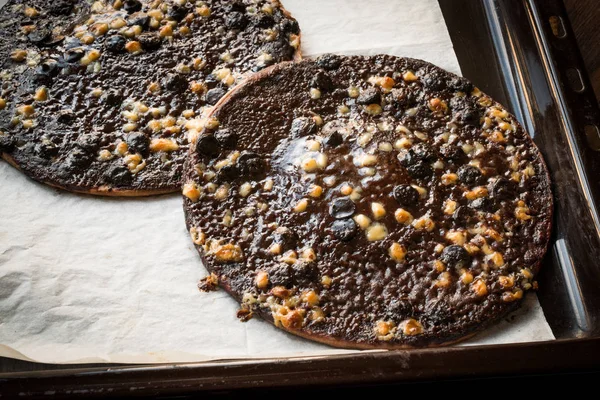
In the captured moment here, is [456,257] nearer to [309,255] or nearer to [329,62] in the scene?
[309,255]

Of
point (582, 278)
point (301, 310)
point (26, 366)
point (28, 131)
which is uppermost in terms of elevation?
point (28, 131)

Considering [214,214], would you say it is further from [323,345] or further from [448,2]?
[448,2]

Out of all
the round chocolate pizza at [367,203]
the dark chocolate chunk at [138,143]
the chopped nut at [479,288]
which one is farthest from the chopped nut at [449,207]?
the dark chocolate chunk at [138,143]

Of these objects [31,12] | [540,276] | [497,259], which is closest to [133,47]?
[31,12]

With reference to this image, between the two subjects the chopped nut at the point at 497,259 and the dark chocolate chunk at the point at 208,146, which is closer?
the chopped nut at the point at 497,259

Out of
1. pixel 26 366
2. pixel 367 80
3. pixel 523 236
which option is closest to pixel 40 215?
pixel 26 366

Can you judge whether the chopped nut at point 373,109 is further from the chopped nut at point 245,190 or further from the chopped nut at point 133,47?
the chopped nut at point 133,47

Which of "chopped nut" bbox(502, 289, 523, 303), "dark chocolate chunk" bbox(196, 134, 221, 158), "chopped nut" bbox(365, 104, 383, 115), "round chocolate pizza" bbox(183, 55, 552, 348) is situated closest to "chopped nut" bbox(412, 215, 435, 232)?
"round chocolate pizza" bbox(183, 55, 552, 348)
